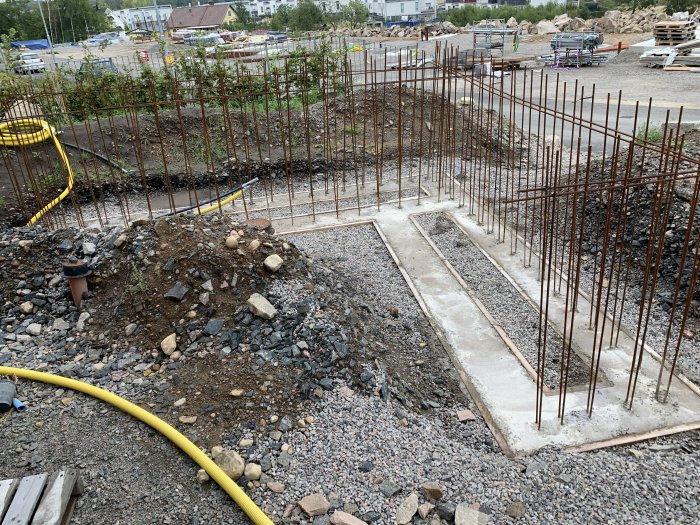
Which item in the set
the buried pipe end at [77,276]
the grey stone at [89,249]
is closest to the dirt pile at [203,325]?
the grey stone at [89,249]

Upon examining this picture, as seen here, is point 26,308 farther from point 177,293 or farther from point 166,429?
point 166,429

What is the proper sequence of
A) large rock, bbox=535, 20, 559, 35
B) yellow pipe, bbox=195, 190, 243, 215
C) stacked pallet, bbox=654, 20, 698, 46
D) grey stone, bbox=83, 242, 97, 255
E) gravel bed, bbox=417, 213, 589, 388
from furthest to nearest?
large rock, bbox=535, 20, 559, 35 < stacked pallet, bbox=654, 20, 698, 46 < yellow pipe, bbox=195, 190, 243, 215 < grey stone, bbox=83, 242, 97, 255 < gravel bed, bbox=417, 213, 589, 388

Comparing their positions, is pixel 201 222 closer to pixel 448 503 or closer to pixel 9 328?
pixel 9 328

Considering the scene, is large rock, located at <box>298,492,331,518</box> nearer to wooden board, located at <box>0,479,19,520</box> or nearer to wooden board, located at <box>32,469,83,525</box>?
wooden board, located at <box>32,469,83,525</box>

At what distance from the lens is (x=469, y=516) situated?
11.9 feet

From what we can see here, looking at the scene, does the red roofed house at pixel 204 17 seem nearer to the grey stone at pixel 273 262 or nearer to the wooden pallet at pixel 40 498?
the grey stone at pixel 273 262

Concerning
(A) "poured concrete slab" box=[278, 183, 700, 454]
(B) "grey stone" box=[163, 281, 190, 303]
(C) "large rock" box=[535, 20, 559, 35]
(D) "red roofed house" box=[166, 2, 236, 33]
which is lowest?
(A) "poured concrete slab" box=[278, 183, 700, 454]

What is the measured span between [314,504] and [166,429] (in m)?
1.31

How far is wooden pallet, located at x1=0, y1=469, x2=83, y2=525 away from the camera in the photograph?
11.2ft

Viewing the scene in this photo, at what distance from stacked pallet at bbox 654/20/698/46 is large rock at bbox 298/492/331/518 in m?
24.4

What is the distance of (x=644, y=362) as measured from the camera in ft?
17.4

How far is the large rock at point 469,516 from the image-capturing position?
360cm

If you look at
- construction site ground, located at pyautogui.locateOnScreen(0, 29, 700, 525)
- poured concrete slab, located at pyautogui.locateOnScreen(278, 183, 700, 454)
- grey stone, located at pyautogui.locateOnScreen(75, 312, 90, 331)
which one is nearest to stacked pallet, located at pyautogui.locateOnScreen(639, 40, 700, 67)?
poured concrete slab, located at pyautogui.locateOnScreen(278, 183, 700, 454)

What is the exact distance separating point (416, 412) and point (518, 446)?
88cm
